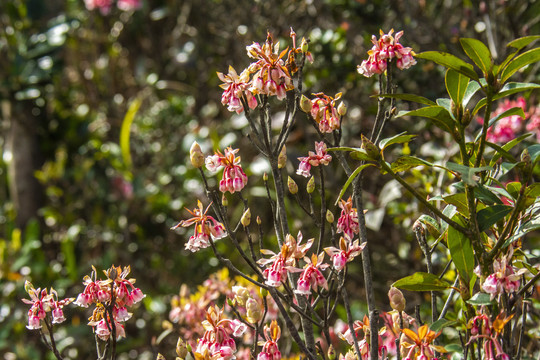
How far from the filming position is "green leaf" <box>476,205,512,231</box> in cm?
67

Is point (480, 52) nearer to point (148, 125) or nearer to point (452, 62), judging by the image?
point (452, 62)

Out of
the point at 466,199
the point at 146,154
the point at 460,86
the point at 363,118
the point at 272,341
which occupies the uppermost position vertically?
the point at 460,86

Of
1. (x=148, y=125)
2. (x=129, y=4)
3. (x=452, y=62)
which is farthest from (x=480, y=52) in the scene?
(x=129, y=4)

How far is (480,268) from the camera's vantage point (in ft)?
2.25

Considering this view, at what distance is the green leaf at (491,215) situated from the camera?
2.18 ft

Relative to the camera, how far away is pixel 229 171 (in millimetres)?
786

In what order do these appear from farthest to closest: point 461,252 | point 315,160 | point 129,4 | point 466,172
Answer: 1. point 129,4
2. point 315,160
3. point 461,252
4. point 466,172

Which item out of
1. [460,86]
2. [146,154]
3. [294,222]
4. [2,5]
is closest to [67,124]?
[146,154]

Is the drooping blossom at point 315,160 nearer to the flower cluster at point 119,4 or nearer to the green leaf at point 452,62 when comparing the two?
the green leaf at point 452,62

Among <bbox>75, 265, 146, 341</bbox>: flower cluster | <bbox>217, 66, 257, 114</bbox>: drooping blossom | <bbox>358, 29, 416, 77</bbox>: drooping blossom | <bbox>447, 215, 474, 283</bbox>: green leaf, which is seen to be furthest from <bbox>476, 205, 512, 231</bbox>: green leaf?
<bbox>75, 265, 146, 341</bbox>: flower cluster

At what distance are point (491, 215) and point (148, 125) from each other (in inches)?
91.9

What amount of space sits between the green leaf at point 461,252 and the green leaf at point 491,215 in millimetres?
34

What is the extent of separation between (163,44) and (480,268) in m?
2.97

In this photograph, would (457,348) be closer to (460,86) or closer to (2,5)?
(460,86)
